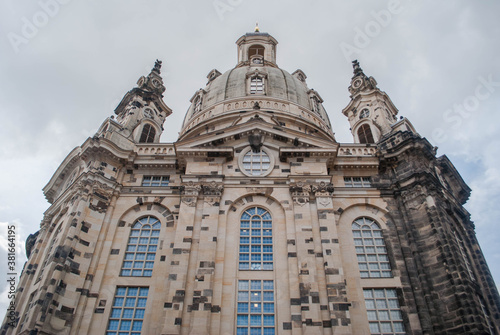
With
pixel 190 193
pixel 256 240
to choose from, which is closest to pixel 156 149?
pixel 190 193

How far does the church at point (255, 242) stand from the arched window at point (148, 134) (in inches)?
71.2

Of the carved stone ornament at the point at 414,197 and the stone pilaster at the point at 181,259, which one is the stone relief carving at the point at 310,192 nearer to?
the carved stone ornament at the point at 414,197

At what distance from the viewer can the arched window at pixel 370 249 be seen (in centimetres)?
2388

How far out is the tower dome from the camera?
3791 cm

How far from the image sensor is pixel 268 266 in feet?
75.7

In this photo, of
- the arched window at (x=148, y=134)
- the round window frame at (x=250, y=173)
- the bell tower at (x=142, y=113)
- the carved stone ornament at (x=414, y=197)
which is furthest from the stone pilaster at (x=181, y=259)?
the carved stone ornament at (x=414, y=197)

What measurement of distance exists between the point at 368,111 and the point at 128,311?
27985 mm

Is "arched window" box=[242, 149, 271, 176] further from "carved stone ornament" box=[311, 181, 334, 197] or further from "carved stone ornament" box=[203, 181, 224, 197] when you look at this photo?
"carved stone ornament" box=[311, 181, 334, 197]

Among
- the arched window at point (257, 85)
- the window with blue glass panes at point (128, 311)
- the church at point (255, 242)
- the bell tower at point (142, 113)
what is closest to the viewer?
the church at point (255, 242)

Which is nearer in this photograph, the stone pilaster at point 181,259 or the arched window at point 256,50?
the stone pilaster at point 181,259

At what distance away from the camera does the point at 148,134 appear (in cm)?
3622

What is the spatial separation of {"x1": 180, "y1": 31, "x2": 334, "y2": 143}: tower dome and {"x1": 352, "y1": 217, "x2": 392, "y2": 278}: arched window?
1337cm

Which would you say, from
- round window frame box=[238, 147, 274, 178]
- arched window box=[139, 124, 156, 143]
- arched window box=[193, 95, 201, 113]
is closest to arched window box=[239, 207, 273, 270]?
round window frame box=[238, 147, 274, 178]

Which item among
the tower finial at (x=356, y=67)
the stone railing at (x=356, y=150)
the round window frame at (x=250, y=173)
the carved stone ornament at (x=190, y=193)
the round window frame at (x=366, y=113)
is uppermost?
the tower finial at (x=356, y=67)
